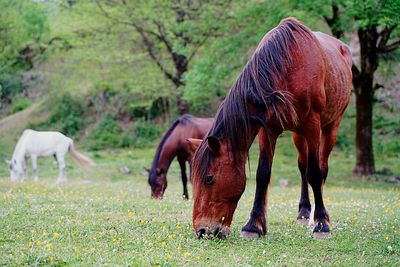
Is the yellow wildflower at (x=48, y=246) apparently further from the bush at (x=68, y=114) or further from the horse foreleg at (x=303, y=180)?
the bush at (x=68, y=114)

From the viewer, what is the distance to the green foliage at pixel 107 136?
26703mm

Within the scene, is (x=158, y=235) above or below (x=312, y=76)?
below

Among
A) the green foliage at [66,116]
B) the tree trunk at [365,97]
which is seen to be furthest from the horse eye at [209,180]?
the green foliage at [66,116]

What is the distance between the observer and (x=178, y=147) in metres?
13.0

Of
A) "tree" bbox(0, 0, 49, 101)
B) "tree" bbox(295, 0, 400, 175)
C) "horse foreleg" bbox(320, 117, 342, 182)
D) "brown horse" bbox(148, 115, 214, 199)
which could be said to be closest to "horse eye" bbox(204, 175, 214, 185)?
"horse foreleg" bbox(320, 117, 342, 182)

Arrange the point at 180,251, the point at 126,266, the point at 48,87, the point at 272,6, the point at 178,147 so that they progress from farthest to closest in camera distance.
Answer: the point at 48,87, the point at 272,6, the point at 178,147, the point at 180,251, the point at 126,266

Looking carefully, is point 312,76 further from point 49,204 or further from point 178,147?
point 178,147

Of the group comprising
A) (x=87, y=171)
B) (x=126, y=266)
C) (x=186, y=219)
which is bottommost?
(x=87, y=171)

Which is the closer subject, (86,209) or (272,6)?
(86,209)

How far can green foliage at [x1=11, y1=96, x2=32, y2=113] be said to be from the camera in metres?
32.8

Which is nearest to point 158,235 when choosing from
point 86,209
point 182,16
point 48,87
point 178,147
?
point 86,209

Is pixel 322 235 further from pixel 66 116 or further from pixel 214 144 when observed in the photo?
pixel 66 116

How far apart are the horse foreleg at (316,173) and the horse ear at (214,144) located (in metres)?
1.22

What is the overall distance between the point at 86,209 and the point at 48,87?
86.9 ft
